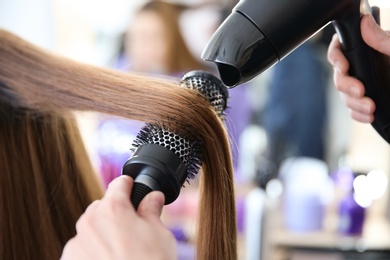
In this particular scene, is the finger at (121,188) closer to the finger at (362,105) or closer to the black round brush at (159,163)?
the black round brush at (159,163)

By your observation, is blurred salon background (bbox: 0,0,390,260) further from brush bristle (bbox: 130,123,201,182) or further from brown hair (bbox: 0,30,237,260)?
brush bristle (bbox: 130,123,201,182)

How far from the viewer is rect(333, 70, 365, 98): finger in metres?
0.71

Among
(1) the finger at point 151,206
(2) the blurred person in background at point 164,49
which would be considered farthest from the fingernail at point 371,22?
(2) the blurred person in background at point 164,49

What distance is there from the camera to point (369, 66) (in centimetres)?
67

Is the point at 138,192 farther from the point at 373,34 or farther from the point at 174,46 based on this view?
the point at 174,46

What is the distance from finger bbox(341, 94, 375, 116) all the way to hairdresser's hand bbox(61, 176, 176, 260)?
0.36 m

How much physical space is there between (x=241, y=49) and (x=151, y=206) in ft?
0.62

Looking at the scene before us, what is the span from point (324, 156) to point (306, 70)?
41 centimetres

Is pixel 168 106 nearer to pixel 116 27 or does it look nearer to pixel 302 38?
pixel 302 38

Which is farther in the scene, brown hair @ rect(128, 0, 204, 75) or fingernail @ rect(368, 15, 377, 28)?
brown hair @ rect(128, 0, 204, 75)

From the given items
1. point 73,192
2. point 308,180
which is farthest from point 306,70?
point 73,192

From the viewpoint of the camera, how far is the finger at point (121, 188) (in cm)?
50

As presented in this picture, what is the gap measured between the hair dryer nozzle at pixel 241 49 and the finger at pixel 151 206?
0.16 m

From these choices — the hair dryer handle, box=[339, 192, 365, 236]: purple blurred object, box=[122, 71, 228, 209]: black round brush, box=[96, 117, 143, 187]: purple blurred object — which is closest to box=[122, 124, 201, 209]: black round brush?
box=[122, 71, 228, 209]: black round brush
